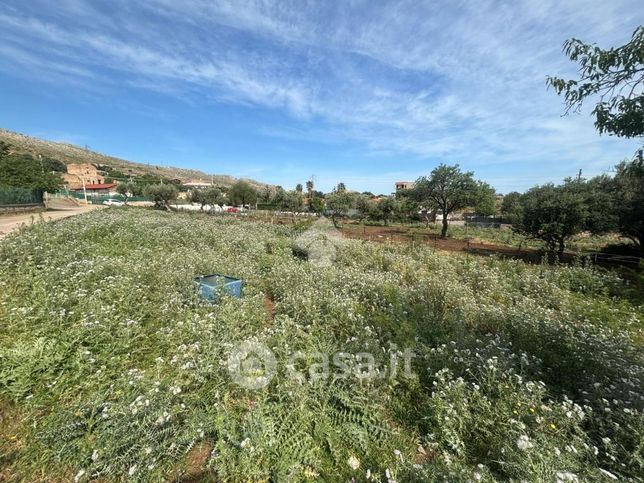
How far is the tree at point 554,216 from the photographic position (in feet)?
48.9

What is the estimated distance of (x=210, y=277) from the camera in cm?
709

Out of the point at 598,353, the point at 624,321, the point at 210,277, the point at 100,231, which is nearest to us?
the point at 598,353

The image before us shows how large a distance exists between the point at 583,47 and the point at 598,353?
4.13 m

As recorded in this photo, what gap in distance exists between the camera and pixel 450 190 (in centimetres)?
2698

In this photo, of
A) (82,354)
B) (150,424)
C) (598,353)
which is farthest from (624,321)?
(82,354)

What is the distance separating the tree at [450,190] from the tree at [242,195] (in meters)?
30.1

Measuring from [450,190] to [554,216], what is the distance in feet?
39.7

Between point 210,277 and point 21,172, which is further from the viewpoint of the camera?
point 21,172

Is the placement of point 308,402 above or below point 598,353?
below

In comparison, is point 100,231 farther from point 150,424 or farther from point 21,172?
point 21,172

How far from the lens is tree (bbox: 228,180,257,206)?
48.1 meters

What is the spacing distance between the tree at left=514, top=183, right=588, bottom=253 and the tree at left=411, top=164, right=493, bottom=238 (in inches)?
375

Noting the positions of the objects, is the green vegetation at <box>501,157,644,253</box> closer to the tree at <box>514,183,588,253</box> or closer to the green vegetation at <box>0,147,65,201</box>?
the tree at <box>514,183,588,253</box>

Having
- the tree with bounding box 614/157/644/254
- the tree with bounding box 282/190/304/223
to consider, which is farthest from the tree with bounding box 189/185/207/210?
the tree with bounding box 614/157/644/254
